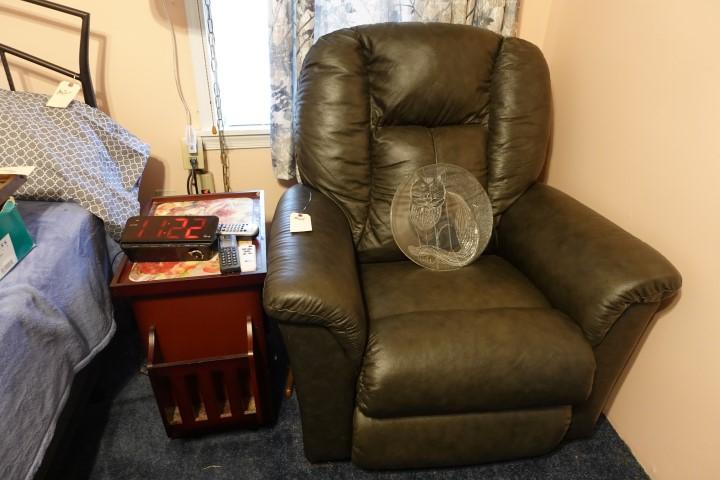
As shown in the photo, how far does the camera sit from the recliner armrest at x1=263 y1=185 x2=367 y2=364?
3.24 feet

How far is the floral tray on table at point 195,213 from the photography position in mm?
1154

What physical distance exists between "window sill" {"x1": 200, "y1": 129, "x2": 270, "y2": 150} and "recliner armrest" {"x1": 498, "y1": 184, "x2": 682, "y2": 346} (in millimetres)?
971

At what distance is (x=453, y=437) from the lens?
1.16 m

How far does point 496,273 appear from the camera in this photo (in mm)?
1381

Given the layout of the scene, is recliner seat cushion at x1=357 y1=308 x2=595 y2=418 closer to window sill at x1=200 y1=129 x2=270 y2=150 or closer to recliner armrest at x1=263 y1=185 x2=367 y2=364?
recliner armrest at x1=263 y1=185 x2=367 y2=364

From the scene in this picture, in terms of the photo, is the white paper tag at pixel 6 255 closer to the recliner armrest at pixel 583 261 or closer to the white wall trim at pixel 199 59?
the white wall trim at pixel 199 59

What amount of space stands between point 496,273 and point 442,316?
13.3 inches

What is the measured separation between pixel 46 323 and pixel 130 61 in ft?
3.23

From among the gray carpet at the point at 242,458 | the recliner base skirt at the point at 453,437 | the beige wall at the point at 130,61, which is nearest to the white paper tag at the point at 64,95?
the beige wall at the point at 130,61

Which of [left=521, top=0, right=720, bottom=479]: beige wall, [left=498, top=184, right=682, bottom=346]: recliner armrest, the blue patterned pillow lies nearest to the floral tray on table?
the blue patterned pillow

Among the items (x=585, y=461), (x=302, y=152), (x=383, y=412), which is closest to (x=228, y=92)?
(x=302, y=152)

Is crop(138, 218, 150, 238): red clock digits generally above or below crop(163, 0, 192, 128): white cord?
below

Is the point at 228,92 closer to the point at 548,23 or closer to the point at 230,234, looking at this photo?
the point at 230,234

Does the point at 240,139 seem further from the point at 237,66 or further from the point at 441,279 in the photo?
the point at 441,279
